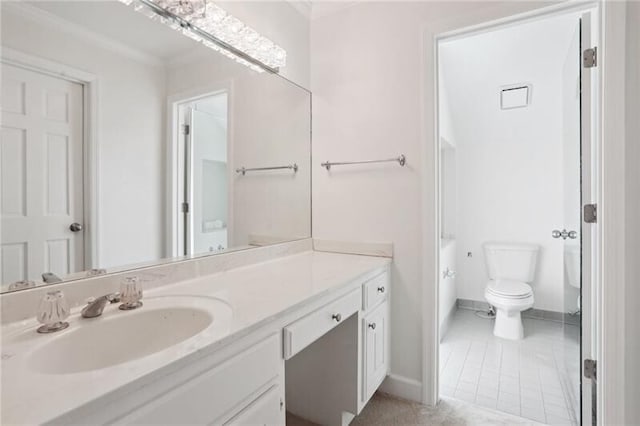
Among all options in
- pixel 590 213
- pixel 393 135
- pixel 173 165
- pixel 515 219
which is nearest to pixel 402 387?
pixel 590 213

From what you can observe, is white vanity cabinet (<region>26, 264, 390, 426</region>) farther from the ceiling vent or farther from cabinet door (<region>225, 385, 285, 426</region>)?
the ceiling vent

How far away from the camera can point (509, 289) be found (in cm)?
272

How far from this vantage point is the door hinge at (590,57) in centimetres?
141

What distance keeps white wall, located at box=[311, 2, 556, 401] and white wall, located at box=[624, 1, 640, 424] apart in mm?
534

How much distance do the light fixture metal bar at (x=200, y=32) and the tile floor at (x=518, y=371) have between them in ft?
7.19

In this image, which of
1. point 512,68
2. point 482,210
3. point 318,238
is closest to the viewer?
point 318,238

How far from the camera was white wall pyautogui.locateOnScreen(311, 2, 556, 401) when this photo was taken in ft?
5.66

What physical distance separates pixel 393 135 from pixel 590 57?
0.92m

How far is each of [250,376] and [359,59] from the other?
181 centimetres

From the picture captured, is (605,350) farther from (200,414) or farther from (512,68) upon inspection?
(512,68)

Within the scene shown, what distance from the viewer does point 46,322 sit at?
0.80 m

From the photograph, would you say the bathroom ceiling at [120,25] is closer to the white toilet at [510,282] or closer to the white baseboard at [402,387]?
the white baseboard at [402,387]

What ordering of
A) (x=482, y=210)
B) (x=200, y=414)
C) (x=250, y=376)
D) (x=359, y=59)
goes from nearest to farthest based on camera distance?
1. (x=200, y=414)
2. (x=250, y=376)
3. (x=359, y=59)
4. (x=482, y=210)

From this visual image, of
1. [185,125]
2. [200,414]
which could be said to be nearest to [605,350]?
[200,414]
